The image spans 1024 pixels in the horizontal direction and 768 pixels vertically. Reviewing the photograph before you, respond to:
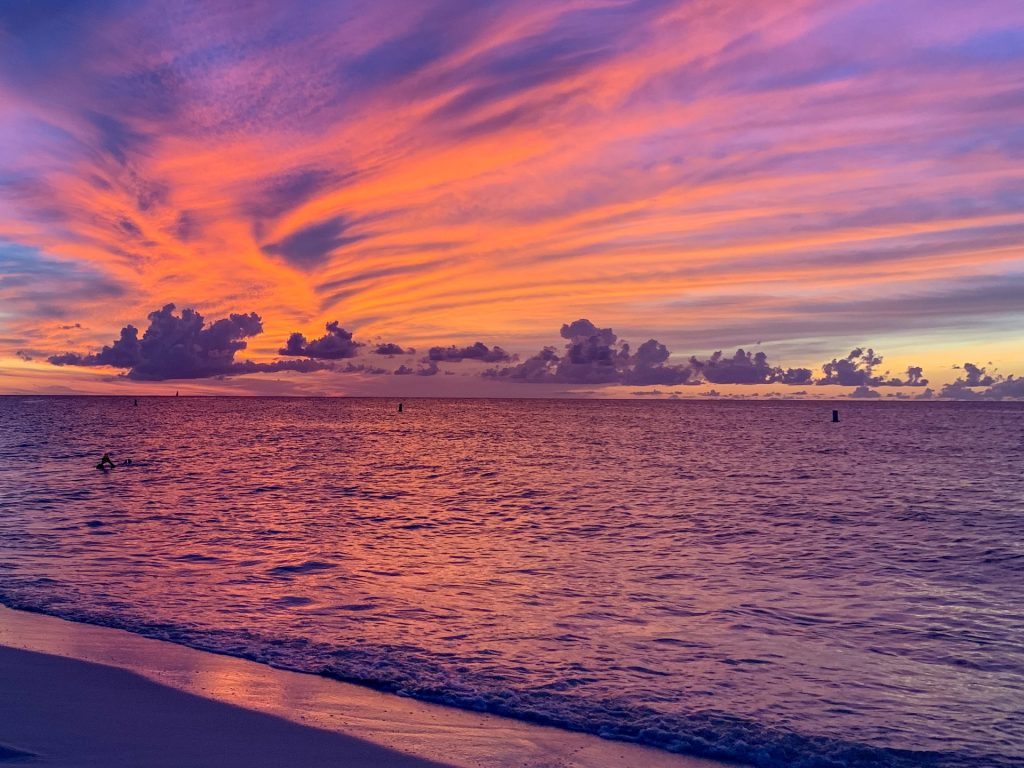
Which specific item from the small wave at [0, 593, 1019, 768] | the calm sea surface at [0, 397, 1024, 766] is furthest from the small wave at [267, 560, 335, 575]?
the small wave at [0, 593, 1019, 768]

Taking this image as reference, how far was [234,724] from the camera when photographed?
934 cm

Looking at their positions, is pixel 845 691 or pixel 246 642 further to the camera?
pixel 246 642

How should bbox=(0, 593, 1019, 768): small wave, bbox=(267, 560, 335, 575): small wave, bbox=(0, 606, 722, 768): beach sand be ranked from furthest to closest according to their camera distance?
1. bbox=(267, 560, 335, 575): small wave
2. bbox=(0, 593, 1019, 768): small wave
3. bbox=(0, 606, 722, 768): beach sand

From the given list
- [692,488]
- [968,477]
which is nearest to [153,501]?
[692,488]

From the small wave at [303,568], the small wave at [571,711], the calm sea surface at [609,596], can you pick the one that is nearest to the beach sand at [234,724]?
the small wave at [571,711]

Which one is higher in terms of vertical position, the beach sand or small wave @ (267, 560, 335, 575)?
the beach sand

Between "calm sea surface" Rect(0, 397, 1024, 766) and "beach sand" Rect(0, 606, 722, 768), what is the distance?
713 mm

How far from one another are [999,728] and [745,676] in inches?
135

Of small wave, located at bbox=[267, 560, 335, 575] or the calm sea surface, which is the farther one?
small wave, located at bbox=[267, 560, 335, 575]

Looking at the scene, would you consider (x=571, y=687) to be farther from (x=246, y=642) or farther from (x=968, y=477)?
(x=968, y=477)

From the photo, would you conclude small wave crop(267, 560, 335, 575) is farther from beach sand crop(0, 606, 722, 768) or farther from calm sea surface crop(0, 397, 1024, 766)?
beach sand crop(0, 606, 722, 768)

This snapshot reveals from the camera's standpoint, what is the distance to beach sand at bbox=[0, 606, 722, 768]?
8352mm

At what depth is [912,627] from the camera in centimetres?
1530

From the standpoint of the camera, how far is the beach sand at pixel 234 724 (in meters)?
8.35
